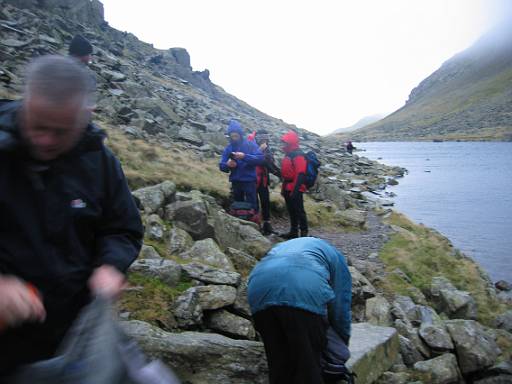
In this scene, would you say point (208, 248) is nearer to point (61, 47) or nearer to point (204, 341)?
point (204, 341)

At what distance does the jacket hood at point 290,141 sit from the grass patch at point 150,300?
16.8ft

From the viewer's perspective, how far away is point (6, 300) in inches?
82.5

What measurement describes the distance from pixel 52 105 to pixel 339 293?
3.47 m

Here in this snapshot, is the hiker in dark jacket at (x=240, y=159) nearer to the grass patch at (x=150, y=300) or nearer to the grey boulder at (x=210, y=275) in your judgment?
the grey boulder at (x=210, y=275)

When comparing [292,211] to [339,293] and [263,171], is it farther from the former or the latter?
[339,293]

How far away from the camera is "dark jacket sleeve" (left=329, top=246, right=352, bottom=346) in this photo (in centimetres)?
475

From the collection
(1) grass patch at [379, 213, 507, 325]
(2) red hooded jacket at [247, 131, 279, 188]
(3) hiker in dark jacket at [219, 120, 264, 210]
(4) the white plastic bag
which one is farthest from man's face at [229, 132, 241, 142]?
(4) the white plastic bag

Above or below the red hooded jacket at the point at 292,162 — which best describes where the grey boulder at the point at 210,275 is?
below

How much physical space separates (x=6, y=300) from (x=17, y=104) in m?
1.05

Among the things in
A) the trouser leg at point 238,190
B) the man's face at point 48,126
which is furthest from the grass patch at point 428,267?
the man's face at point 48,126

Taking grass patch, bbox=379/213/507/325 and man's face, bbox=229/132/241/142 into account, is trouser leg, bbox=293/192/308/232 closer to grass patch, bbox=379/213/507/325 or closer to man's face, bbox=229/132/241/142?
man's face, bbox=229/132/241/142

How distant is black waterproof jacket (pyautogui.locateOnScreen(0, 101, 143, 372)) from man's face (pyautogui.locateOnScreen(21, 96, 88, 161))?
5 cm

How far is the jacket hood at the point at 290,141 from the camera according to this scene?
10.5m

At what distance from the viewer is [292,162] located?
1088 cm
